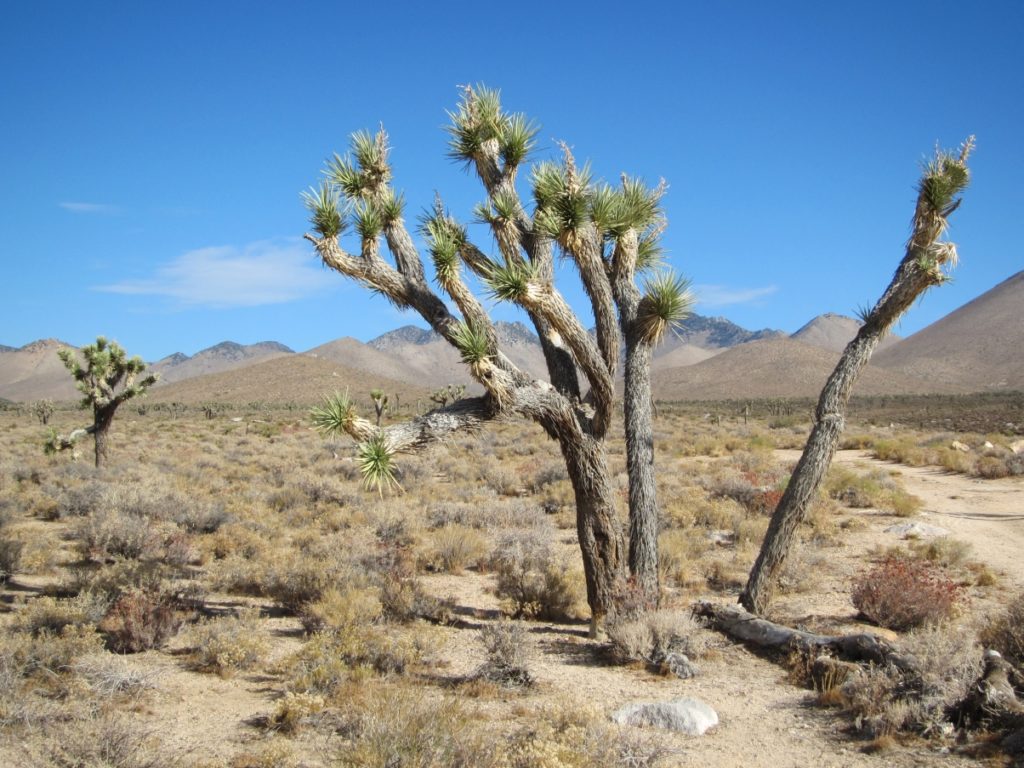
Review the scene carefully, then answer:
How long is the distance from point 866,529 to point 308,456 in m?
16.3

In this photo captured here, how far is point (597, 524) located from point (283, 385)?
83924 millimetres

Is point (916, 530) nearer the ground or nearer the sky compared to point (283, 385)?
nearer the ground

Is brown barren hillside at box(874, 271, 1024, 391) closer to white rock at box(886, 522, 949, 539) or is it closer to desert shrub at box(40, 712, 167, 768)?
white rock at box(886, 522, 949, 539)

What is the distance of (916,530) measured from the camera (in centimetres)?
1280

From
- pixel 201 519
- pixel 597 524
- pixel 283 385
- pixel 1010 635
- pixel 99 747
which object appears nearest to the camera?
pixel 99 747

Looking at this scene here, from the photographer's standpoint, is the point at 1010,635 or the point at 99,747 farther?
the point at 1010,635

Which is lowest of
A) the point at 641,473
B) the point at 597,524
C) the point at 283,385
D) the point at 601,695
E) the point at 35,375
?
the point at 601,695

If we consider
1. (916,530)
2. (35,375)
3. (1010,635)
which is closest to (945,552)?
(916,530)

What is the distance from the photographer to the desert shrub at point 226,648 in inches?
264

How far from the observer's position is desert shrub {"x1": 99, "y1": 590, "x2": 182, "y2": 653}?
23.2 ft

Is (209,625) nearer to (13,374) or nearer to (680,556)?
(680,556)

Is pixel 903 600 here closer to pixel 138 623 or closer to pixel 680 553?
pixel 680 553

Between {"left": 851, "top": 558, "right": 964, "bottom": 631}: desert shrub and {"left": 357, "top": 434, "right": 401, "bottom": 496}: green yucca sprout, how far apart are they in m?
5.42

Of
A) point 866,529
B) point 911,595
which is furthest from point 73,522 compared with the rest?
point 866,529
